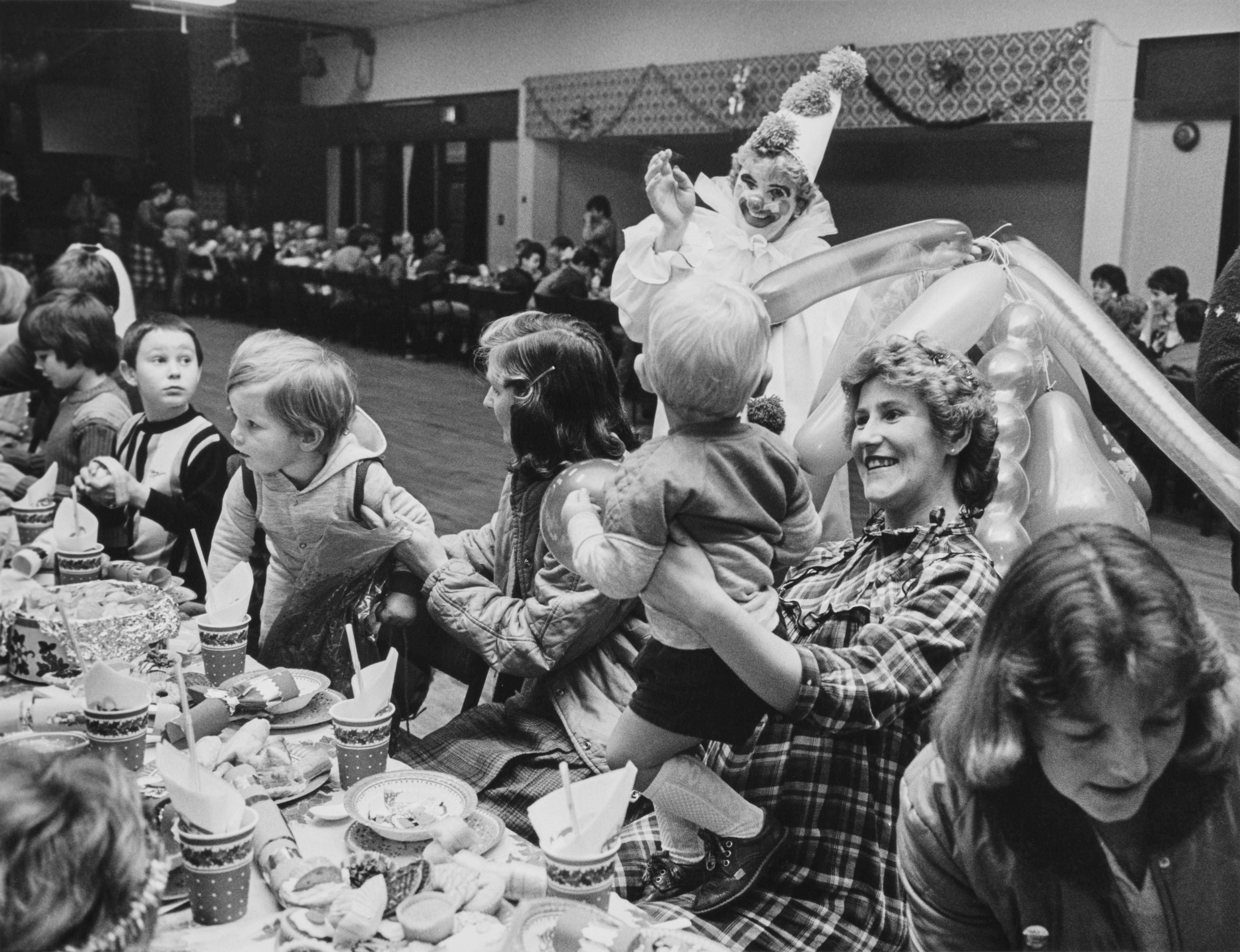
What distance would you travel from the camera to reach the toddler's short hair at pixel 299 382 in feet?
7.06

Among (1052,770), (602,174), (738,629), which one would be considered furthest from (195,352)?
(602,174)

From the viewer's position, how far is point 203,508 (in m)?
2.71

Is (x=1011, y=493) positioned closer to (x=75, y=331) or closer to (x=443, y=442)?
(x=75, y=331)

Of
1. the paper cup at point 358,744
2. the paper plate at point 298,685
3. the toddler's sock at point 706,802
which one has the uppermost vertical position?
the paper cup at point 358,744

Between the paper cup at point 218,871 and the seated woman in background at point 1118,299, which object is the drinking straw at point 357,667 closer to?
the paper cup at point 218,871

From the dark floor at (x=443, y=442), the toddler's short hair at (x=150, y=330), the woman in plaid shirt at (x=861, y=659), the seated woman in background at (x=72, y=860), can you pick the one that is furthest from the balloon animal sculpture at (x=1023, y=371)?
the dark floor at (x=443, y=442)

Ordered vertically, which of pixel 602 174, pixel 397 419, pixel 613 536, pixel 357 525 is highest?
pixel 602 174

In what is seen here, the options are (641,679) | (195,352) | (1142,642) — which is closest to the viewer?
(1142,642)

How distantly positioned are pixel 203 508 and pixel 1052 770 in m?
2.16

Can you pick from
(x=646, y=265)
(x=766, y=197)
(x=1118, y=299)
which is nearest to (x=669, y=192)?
(x=646, y=265)

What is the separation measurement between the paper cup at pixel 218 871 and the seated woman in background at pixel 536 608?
64 cm

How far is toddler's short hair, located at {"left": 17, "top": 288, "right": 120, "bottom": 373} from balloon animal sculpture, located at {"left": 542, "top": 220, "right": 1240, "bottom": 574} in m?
1.85

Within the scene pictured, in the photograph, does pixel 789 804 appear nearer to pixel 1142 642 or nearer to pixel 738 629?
pixel 738 629

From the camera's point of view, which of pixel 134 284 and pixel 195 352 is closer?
pixel 195 352
